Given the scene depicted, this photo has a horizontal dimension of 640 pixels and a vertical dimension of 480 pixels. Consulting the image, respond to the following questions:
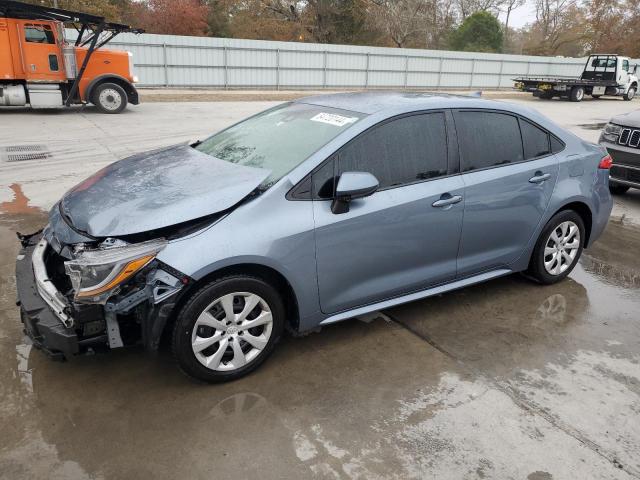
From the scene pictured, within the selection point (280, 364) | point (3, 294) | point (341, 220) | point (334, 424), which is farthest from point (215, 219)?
point (3, 294)

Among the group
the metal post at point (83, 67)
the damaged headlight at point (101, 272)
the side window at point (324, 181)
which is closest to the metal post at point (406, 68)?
the metal post at point (83, 67)

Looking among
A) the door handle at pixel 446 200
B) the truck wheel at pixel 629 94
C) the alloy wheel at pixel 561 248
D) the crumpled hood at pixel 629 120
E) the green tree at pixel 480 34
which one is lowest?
the truck wheel at pixel 629 94

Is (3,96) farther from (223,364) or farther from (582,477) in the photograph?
(582,477)

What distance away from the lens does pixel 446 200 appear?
3.69 m

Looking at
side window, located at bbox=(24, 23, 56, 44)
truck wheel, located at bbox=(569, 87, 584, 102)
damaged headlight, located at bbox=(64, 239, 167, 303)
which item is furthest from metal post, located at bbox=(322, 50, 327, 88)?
damaged headlight, located at bbox=(64, 239, 167, 303)

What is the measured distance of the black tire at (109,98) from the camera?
48.2 ft

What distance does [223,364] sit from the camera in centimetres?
312

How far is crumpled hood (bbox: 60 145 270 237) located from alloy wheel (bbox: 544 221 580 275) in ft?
8.69

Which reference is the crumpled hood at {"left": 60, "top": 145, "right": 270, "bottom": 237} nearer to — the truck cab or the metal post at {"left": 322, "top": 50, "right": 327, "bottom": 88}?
the metal post at {"left": 322, "top": 50, "right": 327, "bottom": 88}

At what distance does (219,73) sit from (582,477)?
2417 centimetres

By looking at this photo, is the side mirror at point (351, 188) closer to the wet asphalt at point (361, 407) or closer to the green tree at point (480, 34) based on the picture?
the wet asphalt at point (361, 407)

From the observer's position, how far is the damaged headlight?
2717 millimetres

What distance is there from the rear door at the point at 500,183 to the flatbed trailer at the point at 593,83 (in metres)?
23.7

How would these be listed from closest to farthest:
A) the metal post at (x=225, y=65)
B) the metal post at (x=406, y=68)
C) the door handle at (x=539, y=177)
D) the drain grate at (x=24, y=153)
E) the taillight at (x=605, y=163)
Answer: the door handle at (x=539, y=177) < the taillight at (x=605, y=163) < the drain grate at (x=24, y=153) < the metal post at (x=225, y=65) < the metal post at (x=406, y=68)
